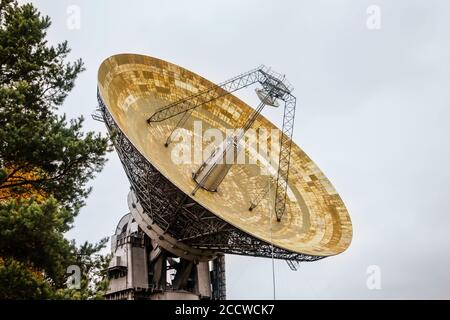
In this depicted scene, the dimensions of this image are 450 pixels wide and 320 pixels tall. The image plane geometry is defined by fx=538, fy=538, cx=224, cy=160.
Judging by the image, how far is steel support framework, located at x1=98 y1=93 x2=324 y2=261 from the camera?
32.0m

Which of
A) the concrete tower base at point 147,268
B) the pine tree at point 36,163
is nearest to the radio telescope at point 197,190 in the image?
the concrete tower base at point 147,268

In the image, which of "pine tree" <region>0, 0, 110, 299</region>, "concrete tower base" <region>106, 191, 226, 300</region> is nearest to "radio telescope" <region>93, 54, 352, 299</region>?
"concrete tower base" <region>106, 191, 226, 300</region>

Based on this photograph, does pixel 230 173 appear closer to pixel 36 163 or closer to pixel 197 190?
pixel 197 190

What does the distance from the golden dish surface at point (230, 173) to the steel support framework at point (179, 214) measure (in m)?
0.46

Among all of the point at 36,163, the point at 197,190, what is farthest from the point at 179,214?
the point at 36,163

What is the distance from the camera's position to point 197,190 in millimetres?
36531

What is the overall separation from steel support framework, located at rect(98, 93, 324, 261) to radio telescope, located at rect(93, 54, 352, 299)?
92 mm

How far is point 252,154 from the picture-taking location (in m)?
45.8

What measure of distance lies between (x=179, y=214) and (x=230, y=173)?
9431 mm

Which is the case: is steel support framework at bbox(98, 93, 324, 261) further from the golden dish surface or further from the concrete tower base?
the concrete tower base

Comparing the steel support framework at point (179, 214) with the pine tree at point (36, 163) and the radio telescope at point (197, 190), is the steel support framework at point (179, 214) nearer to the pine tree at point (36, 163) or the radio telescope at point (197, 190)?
the radio telescope at point (197, 190)

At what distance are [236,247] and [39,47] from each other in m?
19.6
